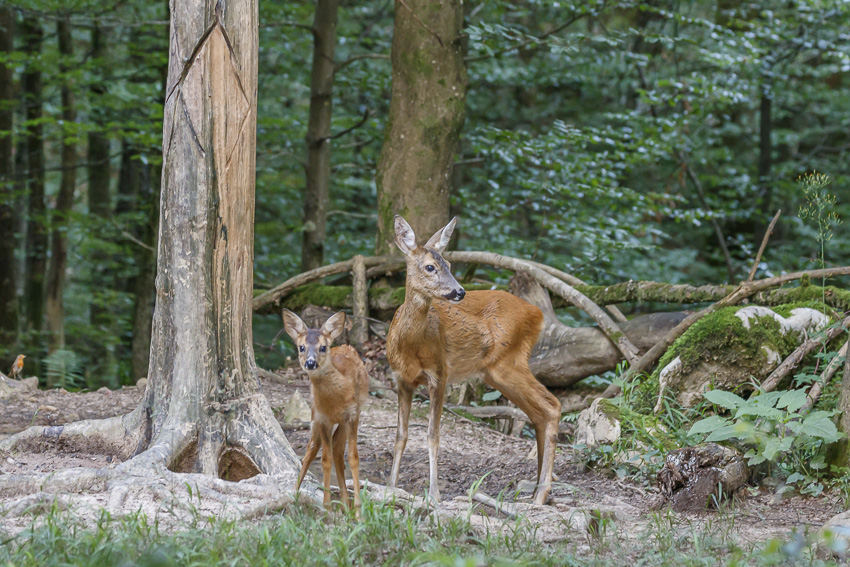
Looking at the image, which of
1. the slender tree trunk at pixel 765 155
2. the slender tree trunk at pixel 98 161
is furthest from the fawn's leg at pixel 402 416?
the slender tree trunk at pixel 765 155

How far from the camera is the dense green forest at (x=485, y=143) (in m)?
10.5

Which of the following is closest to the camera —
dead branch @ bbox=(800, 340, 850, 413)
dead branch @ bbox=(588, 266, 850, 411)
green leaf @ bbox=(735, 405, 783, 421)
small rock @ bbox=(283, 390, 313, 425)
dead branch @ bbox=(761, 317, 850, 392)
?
green leaf @ bbox=(735, 405, 783, 421)

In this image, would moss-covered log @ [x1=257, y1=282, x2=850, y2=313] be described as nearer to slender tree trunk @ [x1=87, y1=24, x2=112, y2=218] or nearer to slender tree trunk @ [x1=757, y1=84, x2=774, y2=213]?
slender tree trunk @ [x1=87, y1=24, x2=112, y2=218]

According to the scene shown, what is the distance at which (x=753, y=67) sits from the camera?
13.2 metres

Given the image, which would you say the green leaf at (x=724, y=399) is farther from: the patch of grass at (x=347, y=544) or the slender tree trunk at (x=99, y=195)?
the slender tree trunk at (x=99, y=195)

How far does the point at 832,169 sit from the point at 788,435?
1173 cm

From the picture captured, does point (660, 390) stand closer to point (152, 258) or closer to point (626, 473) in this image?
point (626, 473)

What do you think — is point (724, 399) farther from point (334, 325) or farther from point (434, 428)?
point (334, 325)

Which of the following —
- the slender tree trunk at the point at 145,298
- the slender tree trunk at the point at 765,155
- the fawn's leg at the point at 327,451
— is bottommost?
the slender tree trunk at the point at 145,298

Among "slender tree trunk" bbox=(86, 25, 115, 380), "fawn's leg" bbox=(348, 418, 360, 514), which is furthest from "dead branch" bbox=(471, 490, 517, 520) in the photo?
"slender tree trunk" bbox=(86, 25, 115, 380)

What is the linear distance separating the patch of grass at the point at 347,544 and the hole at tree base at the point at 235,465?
0.80 metres

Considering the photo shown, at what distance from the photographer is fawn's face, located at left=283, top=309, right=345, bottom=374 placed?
4035mm

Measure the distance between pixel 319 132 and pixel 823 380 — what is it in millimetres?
7005

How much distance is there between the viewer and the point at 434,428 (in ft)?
16.6
